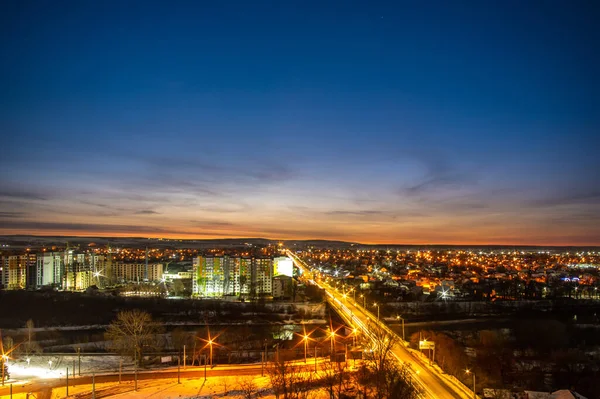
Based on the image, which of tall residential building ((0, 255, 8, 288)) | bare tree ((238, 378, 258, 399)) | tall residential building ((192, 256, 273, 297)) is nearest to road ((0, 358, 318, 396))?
bare tree ((238, 378, 258, 399))

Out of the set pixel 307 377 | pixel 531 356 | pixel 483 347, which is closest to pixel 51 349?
pixel 307 377

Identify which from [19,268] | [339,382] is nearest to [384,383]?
[339,382]

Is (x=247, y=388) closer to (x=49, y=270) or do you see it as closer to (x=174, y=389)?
(x=174, y=389)

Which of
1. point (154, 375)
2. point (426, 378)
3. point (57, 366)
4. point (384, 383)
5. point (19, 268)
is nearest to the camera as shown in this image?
point (384, 383)

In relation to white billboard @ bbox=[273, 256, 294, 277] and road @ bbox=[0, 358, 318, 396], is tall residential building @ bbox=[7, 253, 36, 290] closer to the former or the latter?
white billboard @ bbox=[273, 256, 294, 277]

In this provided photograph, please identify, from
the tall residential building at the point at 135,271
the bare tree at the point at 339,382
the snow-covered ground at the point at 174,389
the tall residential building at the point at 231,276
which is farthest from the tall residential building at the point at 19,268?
the bare tree at the point at 339,382

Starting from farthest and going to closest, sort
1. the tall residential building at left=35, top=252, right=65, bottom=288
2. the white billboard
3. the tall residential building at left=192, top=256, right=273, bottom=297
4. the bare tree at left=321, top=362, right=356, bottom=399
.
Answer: the white billboard, the tall residential building at left=35, top=252, right=65, bottom=288, the tall residential building at left=192, top=256, right=273, bottom=297, the bare tree at left=321, top=362, right=356, bottom=399

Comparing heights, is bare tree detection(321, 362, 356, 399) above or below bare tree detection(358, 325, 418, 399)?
below

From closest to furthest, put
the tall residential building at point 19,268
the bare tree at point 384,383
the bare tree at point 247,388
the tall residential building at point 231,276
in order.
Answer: the bare tree at point 384,383 < the bare tree at point 247,388 < the tall residential building at point 231,276 < the tall residential building at point 19,268

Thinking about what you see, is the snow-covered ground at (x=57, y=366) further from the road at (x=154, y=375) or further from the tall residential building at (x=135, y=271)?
the tall residential building at (x=135, y=271)
